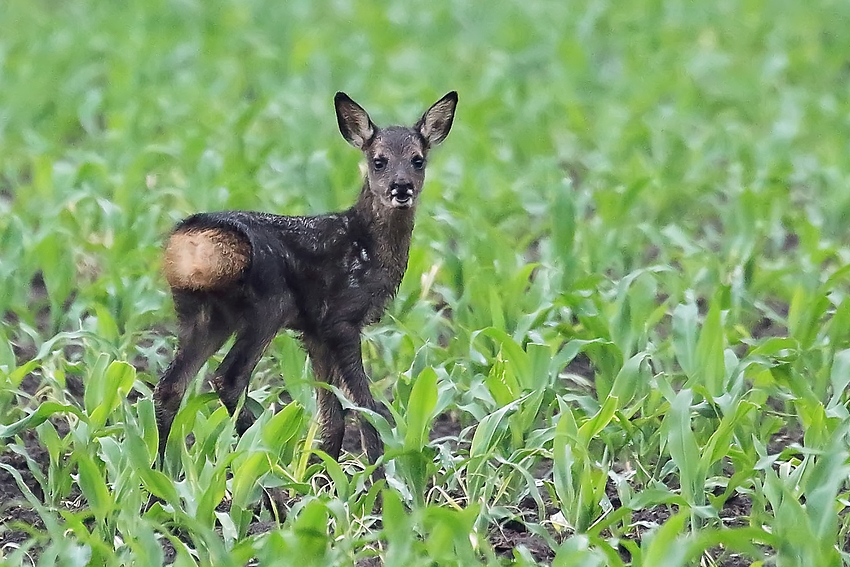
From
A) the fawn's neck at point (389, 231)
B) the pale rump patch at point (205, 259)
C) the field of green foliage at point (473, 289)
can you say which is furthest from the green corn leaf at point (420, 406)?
the fawn's neck at point (389, 231)

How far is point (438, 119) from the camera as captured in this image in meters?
6.55

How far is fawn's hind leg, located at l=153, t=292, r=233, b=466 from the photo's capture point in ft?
18.5

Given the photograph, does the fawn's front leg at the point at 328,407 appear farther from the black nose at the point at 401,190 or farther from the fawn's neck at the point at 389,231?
the black nose at the point at 401,190

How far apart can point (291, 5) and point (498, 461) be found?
10982 millimetres

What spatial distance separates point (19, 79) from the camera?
1215 centimetres

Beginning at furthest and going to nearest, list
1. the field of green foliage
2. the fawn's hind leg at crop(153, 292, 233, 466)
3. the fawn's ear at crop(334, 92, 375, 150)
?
the fawn's ear at crop(334, 92, 375, 150) → the fawn's hind leg at crop(153, 292, 233, 466) → the field of green foliage

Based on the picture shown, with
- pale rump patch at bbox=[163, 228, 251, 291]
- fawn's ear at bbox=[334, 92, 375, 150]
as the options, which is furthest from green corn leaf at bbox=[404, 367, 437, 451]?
fawn's ear at bbox=[334, 92, 375, 150]

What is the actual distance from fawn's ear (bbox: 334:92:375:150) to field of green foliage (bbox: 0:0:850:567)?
90cm

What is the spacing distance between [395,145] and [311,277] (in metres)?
0.74

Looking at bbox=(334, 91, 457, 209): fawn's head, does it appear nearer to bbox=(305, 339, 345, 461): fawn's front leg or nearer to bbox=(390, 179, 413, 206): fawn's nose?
bbox=(390, 179, 413, 206): fawn's nose

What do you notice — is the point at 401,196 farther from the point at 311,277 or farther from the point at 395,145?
the point at 311,277

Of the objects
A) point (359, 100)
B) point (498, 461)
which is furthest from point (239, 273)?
point (359, 100)

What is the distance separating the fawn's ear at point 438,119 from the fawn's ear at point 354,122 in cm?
22

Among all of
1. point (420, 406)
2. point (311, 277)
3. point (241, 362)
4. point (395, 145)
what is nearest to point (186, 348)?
point (241, 362)
